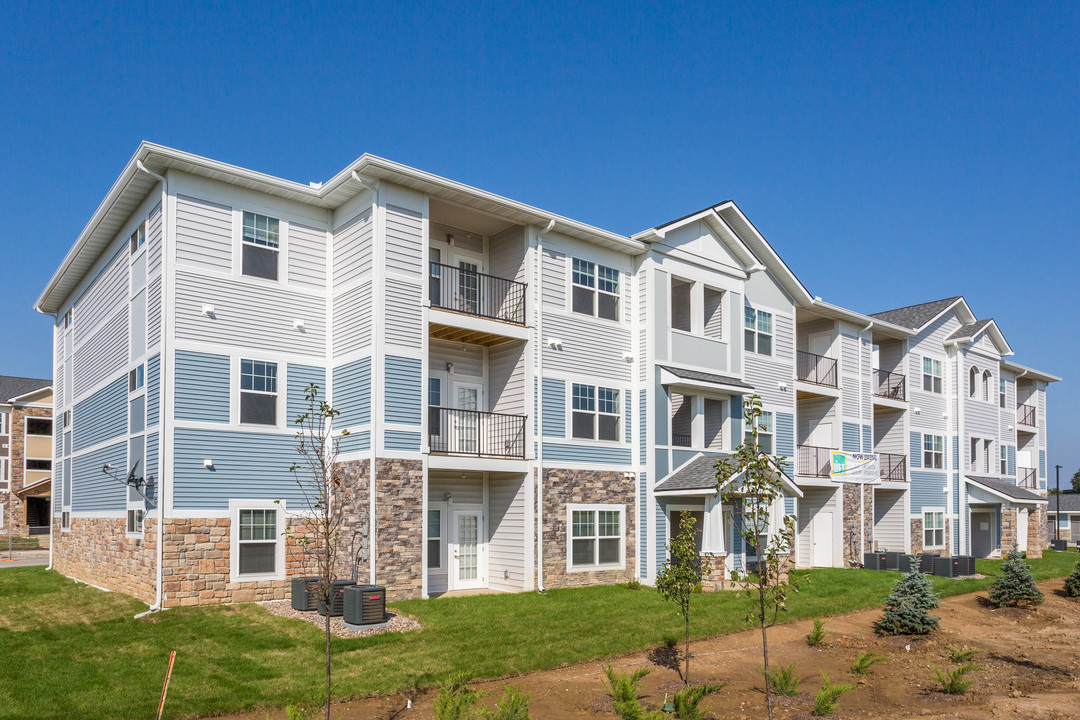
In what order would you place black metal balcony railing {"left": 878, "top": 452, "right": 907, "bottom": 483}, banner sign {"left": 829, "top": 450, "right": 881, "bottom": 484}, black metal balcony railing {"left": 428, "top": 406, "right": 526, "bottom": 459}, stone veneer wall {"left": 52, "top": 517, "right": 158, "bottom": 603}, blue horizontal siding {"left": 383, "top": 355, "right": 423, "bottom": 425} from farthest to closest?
1. black metal balcony railing {"left": 878, "top": 452, "right": 907, "bottom": 483}
2. banner sign {"left": 829, "top": 450, "right": 881, "bottom": 484}
3. black metal balcony railing {"left": 428, "top": 406, "right": 526, "bottom": 459}
4. blue horizontal siding {"left": 383, "top": 355, "right": 423, "bottom": 425}
5. stone veneer wall {"left": 52, "top": 517, "right": 158, "bottom": 603}

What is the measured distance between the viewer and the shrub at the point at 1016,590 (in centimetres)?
2297

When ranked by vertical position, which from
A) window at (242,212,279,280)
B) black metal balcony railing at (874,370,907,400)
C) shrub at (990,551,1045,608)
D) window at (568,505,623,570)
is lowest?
shrub at (990,551,1045,608)

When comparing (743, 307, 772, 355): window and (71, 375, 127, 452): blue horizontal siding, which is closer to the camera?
(71, 375, 127, 452): blue horizontal siding

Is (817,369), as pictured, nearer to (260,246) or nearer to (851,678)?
(851,678)

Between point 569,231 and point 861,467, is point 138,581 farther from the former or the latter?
point 861,467

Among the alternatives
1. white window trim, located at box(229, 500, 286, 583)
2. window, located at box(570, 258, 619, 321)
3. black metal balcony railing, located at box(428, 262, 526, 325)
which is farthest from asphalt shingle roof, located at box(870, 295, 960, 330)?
white window trim, located at box(229, 500, 286, 583)

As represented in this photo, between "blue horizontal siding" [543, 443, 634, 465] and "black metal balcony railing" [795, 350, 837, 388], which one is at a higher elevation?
"black metal balcony railing" [795, 350, 837, 388]

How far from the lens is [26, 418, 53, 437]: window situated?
166 ft

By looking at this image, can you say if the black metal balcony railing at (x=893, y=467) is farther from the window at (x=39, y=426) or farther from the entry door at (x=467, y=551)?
the window at (x=39, y=426)

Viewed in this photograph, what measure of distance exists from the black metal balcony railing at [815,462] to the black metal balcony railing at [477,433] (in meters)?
12.8

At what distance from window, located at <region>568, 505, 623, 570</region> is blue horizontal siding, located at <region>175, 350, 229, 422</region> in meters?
8.67

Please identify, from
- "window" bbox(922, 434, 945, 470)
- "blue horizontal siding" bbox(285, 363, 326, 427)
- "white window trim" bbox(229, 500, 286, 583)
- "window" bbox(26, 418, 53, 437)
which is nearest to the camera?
"white window trim" bbox(229, 500, 286, 583)

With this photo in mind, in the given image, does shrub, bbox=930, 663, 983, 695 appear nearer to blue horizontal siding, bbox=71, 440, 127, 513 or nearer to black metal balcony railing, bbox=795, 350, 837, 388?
blue horizontal siding, bbox=71, 440, 127, 513

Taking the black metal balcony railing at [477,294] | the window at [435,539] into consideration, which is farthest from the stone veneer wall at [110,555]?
the black metal balcony railing at [477,294]
